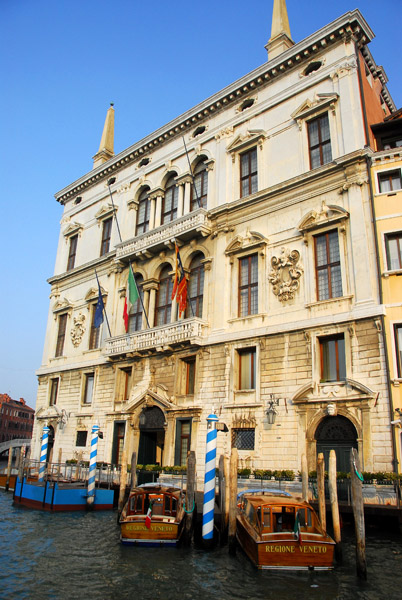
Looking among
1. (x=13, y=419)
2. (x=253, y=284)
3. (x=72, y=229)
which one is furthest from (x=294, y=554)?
(x=13, y=419)

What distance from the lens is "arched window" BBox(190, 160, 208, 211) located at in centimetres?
2727

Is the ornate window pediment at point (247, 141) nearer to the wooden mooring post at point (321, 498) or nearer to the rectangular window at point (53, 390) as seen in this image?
the wooden mooring post at point (321, 498)

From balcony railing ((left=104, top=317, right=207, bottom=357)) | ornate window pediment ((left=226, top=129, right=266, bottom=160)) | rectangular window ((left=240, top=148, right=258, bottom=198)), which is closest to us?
balcony railing ((left=104, top=317, right=207, bottom=357))

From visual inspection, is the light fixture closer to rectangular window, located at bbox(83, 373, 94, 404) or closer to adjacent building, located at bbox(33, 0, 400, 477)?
adjacent building, located at bbox(33, 0, 400, 477)

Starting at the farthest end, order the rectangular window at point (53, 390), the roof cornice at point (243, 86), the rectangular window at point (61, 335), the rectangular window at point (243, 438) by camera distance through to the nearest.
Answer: the rectangular window at point (61, 335) < the rectangular window at point (53, 390) < the roof cornice at point (243, 86) < the rectangular window at point (243, 438)

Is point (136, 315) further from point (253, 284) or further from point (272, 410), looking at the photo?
point (272, 410)

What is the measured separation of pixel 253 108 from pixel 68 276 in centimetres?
1720

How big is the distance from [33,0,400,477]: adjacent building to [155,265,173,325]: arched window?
98 mm

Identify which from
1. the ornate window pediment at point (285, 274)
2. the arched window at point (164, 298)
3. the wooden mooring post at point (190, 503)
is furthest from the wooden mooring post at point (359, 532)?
the arched window at point (164, 298)

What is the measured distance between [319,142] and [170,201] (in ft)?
33.2

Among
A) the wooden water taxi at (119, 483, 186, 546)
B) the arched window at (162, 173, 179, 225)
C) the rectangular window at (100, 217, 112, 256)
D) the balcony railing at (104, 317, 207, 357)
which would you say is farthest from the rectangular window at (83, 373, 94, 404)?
the wooden water taxi at (119, 483, 186, 546)

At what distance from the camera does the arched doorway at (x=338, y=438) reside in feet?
58.6

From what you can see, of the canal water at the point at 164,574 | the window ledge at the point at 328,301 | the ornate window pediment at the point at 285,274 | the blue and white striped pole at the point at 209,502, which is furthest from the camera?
the ornate window pediment at the point at 285,274

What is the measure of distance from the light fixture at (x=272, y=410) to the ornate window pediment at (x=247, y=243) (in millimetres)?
6805
